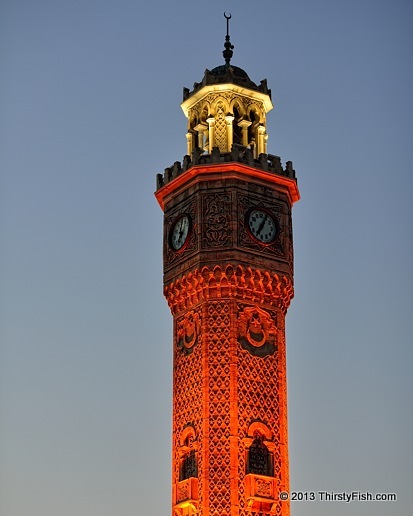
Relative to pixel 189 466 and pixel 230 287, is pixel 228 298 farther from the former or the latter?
pixel 189 466

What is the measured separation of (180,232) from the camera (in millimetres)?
43375

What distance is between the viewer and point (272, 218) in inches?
1700

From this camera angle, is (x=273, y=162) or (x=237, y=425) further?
(x=273, y=162)

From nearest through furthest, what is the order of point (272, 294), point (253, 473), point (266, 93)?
point (253, 473) → point (272, 294) → point (266, 93)

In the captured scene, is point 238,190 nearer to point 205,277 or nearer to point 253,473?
point 205,277

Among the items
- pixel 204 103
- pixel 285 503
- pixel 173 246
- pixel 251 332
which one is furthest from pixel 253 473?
pixel 204 103

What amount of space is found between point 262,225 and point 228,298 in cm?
288

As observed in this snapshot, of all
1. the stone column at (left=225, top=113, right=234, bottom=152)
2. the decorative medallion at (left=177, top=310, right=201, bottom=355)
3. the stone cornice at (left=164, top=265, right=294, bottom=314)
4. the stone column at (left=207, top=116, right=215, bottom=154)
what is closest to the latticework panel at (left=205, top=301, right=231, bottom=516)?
the stone cornice at (left=164, top=265, right=294, bottom=314)

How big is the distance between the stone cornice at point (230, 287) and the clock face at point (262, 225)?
1231mm

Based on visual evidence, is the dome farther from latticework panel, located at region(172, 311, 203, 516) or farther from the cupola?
latticework panel, located at region(172, 311, 203, 516)

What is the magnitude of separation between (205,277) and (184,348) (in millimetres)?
2405

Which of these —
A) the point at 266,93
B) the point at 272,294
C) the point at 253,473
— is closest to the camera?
the point at 253,473

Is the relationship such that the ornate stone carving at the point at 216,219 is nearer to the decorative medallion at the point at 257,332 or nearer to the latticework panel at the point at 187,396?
the decorative medallion at the point at 257,332

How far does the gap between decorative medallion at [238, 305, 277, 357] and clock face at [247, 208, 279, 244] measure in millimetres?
2360
